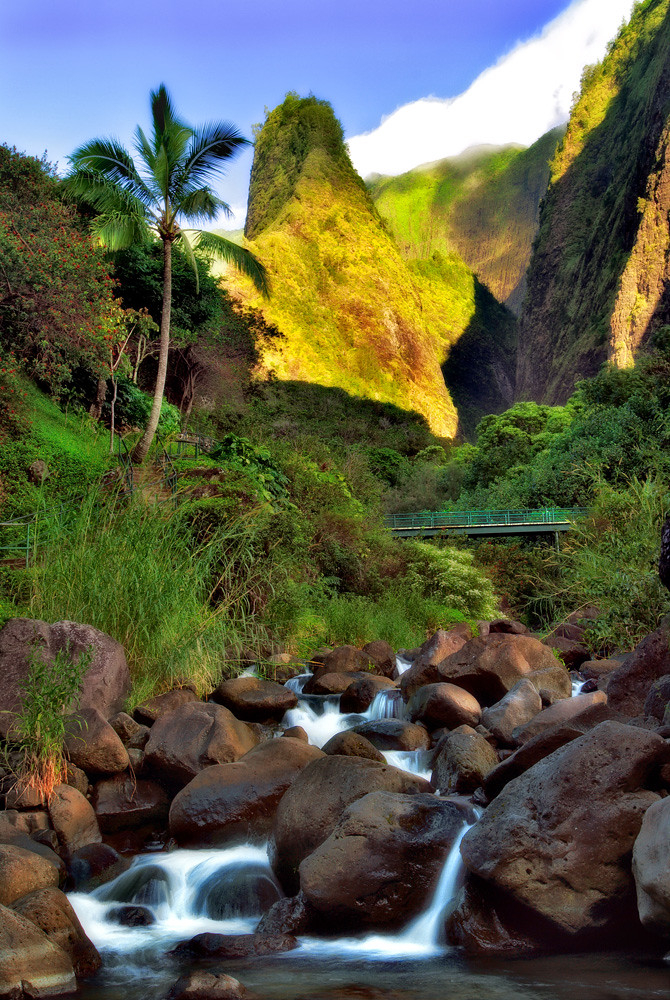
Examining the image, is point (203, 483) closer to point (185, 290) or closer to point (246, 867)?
point (246, 867)

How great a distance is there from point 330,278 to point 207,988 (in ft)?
218

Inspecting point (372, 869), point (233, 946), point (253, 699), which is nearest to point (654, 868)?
point (372, 869)

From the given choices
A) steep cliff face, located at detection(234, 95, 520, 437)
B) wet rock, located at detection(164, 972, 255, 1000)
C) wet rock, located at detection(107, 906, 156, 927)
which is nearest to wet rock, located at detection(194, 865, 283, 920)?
wet rock, located at detection(107, 906, 156, 927)

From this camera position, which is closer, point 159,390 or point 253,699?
point 253,699

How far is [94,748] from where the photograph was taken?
704 centimetres

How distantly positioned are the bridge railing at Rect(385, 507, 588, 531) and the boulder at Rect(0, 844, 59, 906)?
2296cm

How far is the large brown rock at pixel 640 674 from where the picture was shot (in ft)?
22.7

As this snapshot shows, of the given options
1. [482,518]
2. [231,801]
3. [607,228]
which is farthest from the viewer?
[607,228]

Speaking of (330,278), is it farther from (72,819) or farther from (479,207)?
(479,207)

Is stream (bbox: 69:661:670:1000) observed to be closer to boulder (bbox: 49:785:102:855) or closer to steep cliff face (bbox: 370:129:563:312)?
boulder (bbox: 49:785:102:855)

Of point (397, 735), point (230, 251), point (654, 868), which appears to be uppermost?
point (230, 251)

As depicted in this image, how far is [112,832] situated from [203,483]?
7.20m

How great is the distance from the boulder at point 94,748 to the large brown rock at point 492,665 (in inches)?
171

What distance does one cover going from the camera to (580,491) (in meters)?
30.6
